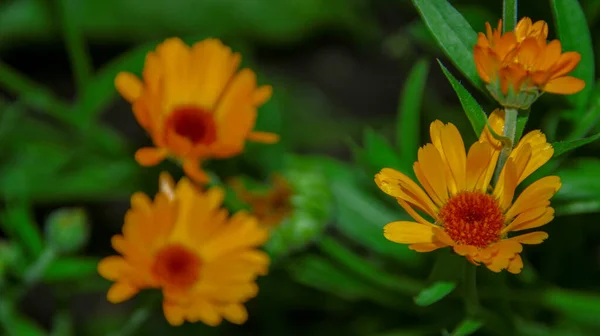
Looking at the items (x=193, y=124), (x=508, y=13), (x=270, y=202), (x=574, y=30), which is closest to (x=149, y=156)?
(x=193, y=124)

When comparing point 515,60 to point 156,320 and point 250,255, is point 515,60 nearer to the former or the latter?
point 250,255

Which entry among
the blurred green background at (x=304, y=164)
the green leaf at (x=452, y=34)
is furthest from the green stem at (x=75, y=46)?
the green leaf at (x=452, y=34)

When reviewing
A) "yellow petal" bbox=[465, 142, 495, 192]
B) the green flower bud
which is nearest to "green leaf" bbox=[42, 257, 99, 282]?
the green flower bud

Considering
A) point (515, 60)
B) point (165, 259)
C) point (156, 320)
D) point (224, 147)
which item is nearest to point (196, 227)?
point (165, 259)

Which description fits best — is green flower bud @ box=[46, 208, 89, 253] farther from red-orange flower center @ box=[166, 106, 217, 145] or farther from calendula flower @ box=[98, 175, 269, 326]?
red-orange flower center @ box=[166, 106, 217, 145]

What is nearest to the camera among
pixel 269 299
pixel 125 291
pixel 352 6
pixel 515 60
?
pixel 515 60

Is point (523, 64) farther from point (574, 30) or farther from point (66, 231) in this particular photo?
point (66, 231)
